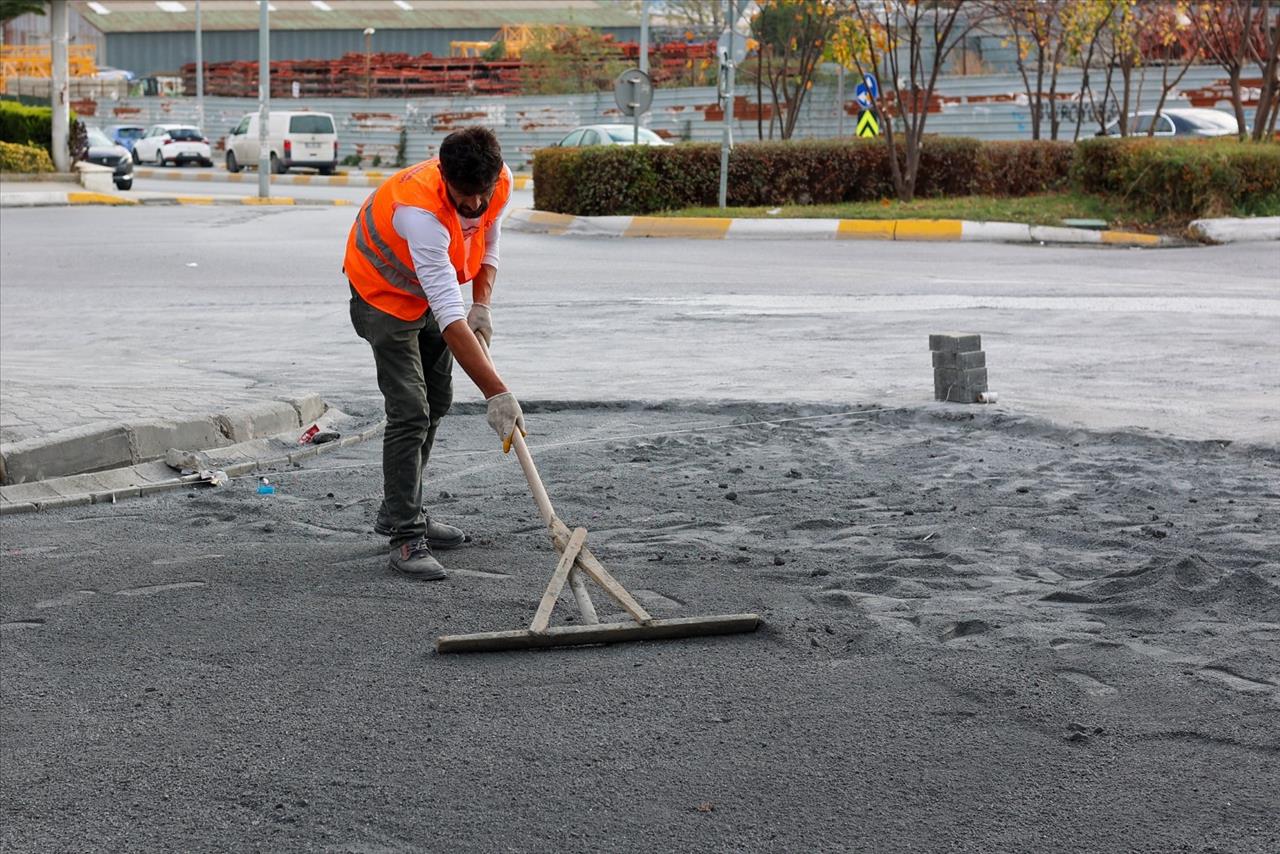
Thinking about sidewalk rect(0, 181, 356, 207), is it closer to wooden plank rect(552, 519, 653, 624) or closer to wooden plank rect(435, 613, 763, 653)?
wooden plank rect(552, 519, 653, 624)

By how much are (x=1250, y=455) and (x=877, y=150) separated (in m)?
14.4

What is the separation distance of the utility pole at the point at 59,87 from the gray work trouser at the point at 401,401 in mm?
23031

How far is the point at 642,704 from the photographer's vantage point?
3635mm

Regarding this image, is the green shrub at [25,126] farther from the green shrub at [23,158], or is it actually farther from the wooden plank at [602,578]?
the wooden plank at [602,578]

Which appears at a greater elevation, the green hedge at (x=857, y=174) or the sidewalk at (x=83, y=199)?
the green hedge at (x=857, y=174)

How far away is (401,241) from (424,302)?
258 millimetres

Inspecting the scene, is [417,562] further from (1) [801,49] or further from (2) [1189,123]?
(2) [1189,123]

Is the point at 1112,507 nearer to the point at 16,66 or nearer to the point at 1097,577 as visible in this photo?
the point at 1097,577

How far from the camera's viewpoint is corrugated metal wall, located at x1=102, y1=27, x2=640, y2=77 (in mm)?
62625

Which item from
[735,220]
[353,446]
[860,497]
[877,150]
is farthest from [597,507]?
[877,150]

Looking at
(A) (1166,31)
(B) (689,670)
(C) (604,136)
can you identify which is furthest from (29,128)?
(B) (689,670)

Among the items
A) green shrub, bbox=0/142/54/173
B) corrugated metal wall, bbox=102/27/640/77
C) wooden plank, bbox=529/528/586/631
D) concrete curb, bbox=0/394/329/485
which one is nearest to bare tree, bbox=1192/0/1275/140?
concrete curb, bbox=0/394/329/485

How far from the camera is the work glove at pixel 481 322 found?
490cm

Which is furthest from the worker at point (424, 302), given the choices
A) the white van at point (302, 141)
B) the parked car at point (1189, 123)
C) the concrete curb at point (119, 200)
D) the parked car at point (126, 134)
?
the parked car at point (126, 134)
